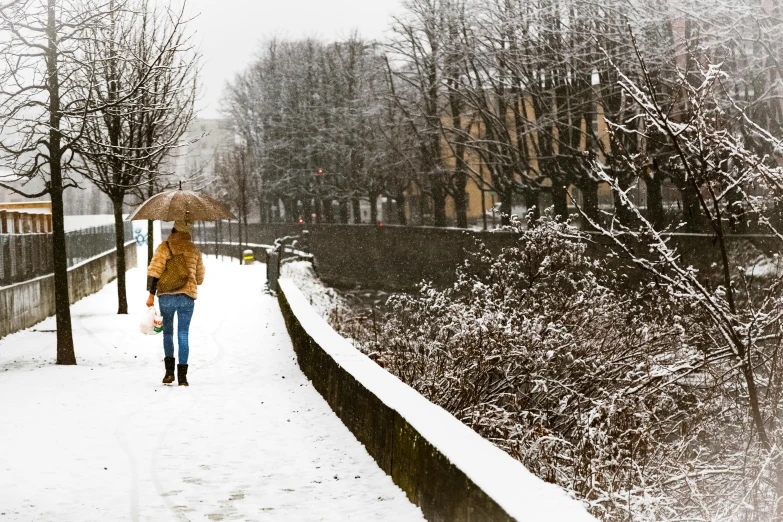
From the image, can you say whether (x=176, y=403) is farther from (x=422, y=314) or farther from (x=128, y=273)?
(x=128, y=273)

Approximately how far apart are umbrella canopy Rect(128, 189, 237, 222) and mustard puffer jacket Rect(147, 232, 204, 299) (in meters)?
0.23

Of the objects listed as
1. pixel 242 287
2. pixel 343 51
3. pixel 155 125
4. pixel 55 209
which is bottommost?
pixel 242 287

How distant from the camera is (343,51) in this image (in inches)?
2731

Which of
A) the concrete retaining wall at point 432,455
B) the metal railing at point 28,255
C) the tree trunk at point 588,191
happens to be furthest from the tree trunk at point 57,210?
the tree trunk at point 588,191

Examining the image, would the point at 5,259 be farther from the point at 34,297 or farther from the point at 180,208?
the point at 180,208

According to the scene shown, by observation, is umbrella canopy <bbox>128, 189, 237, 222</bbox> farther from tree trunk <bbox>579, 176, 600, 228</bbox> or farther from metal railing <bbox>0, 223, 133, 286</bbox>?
tree trunk <bbox>579, 176, 600, 228</bbox>

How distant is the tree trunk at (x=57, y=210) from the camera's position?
12586 mm

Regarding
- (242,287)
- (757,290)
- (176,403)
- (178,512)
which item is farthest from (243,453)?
(242,287)

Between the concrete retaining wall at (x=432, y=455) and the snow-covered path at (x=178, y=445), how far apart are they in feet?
0.59

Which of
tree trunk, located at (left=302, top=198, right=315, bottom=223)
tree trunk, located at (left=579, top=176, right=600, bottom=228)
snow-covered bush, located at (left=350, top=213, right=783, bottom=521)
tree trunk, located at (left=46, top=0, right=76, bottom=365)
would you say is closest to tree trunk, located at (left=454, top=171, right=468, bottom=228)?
A: tree trunk, located at (left=579, top=176, right=600, bottom=228)

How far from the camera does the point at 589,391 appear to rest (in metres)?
11.4

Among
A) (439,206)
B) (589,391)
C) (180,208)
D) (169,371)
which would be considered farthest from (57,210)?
(439,206)

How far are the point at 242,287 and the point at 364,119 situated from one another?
33615mm

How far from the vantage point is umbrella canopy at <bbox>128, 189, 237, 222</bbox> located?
11023mm
